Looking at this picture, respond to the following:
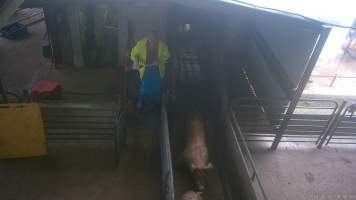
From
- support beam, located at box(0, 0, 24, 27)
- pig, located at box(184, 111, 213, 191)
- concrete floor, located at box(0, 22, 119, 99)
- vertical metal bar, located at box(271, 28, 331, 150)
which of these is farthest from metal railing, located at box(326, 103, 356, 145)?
support beam, located at box(0, 0, 24, 27)

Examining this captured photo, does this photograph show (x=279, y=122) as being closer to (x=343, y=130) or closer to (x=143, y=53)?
(x=343, y=130)

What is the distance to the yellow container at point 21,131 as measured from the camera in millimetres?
6539

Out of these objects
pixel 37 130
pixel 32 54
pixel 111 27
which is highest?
pixel 111 27

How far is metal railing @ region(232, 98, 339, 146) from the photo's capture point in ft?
25.1

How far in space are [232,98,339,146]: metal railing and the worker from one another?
6.26ft

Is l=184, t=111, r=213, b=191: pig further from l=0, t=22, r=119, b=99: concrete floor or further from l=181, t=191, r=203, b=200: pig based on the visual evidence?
l=0, t=22, r=119, b=99: concrete floor

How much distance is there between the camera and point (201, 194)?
6723mm

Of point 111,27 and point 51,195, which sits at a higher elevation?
point 111,27

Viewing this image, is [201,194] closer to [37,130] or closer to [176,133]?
[176,133]

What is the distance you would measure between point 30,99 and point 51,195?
2657 mm

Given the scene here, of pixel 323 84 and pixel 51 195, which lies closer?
pixel 51 195

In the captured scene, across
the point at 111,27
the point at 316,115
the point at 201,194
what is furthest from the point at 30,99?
the point at 316,115

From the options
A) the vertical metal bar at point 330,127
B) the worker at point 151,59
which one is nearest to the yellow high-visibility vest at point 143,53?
the worker at point 151,59

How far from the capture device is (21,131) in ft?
22.3
